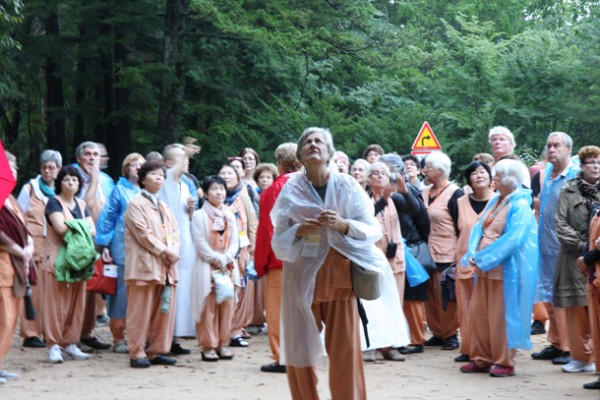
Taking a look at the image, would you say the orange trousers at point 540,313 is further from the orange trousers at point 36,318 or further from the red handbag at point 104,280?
Result: the orange trousers at point 36,318

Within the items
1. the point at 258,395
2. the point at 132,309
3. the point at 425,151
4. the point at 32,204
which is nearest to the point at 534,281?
the point at 258,395

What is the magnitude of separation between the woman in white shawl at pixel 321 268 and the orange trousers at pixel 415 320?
13.5 ft

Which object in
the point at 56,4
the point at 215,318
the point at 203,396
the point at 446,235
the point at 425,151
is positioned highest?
the point at 56,4

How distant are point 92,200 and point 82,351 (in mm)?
1854

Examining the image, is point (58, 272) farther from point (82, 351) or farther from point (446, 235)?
point (446, 235)

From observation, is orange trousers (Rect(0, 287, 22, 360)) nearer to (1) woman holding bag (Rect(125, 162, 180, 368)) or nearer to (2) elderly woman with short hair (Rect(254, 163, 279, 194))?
(1) woman holding bag (Rect(125, 162, 180, 368))

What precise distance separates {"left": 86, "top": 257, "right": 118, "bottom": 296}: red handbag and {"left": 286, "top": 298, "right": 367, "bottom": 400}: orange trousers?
425 centimetres

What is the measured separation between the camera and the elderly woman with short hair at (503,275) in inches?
382

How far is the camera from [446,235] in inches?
462

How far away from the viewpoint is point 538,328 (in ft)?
42.6

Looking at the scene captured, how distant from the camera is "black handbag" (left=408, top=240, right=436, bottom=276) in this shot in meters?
11.6

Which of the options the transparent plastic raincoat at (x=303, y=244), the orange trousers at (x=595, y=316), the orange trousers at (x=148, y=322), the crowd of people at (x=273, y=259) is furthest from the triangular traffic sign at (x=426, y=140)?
the transparent plastic raincoat at (x=303, y=244)

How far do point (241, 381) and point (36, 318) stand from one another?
2936 mm

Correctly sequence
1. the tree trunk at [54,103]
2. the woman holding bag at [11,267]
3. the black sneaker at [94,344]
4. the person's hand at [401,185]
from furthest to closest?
1. the tree trunk at [54,103]
2. the black sneaker at [94,344]
3. the person's hand at [401,185]
4. the woman holding bag at [11,267]
